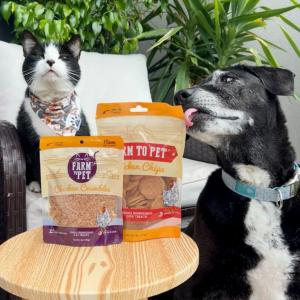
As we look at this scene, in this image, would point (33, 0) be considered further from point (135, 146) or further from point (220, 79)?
point (135, 146)

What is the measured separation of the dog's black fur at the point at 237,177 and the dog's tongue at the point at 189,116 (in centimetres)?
1

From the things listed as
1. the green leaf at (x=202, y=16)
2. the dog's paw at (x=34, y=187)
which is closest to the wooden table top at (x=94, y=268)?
the dog's paw at (x=34, y=187)

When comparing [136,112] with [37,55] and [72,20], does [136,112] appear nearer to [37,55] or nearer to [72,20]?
[37,55]

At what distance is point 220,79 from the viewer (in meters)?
1.14

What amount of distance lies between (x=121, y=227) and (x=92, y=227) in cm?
6

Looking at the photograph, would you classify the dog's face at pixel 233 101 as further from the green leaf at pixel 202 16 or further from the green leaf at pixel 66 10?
the green leaf at pixel 202 16

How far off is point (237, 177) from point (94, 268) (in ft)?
1.54

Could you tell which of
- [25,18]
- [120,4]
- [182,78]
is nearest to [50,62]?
[25,18]

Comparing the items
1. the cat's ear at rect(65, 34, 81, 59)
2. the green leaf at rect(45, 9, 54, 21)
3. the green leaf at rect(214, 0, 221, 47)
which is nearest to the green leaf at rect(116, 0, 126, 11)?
the green leaf at rect(45, 9, 54, 21)

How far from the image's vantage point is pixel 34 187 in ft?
4.43

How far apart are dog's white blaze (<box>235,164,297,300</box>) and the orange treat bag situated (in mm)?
234

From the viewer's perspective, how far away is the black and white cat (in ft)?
4.44

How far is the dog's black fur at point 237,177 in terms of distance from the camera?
105 centimetres

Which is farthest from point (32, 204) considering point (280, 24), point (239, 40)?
point (280, 24)
